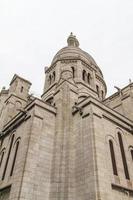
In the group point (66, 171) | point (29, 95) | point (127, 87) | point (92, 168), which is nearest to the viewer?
point (92, 168)

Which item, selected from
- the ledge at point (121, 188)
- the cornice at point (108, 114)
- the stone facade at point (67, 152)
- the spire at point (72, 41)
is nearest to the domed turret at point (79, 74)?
the spire at point (72, 41)

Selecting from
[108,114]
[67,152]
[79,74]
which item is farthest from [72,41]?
[67,152]

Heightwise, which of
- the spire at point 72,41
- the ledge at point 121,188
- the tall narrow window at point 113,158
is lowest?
the ledge at point 121,188

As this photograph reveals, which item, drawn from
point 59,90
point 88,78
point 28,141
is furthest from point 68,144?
point 88,78

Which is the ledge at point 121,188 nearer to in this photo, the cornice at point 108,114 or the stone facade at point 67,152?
the stone facade at point 67,152

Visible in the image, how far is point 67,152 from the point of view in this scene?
14383 millimetres

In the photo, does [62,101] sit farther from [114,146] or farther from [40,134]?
[114,146]

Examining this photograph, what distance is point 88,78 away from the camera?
2830 centimetres

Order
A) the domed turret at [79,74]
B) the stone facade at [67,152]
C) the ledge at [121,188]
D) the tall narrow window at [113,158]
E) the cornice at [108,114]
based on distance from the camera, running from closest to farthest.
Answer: the stone facade at [67,152] < the ledge at [121,188] < the tall narrow window at [113,158] < the cornice at [108,114] < the domed turret at [79,74]

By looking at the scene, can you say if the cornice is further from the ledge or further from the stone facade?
the ledge

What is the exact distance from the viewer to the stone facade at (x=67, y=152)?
12.0 meters

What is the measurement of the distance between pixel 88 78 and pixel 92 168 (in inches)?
699

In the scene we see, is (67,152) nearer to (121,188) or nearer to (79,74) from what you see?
(121,188)

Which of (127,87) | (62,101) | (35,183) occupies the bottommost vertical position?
(35,183)
